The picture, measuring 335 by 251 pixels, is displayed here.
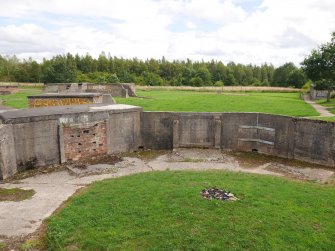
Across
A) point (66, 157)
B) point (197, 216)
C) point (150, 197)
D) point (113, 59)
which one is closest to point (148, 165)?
point (66, 157)

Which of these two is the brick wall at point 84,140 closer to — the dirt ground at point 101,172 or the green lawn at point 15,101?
the dirt ground at point 101,172

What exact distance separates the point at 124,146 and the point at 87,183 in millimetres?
4428

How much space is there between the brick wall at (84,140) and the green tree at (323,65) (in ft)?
77.9

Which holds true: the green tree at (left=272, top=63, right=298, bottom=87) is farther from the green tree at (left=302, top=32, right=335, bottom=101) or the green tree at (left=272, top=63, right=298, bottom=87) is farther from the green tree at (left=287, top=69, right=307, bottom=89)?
the green tree at (left=302, top=32, right=335, bottom=101)

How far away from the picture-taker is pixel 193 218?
8.03 metres

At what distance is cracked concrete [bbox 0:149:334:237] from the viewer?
29.1 ft

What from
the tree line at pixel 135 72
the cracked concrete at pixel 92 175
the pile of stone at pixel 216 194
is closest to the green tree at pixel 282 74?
the tree line at pixel 135 72

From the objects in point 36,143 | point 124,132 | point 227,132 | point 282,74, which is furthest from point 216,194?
point 282,74

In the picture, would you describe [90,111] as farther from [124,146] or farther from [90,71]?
[90,71]

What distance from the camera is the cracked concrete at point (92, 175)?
8867mm

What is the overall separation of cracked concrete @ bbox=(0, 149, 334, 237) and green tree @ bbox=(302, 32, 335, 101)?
786 inches

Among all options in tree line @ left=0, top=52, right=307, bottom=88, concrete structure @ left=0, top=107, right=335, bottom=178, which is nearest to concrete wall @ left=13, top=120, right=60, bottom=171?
concrete structure @ left=0, top=107, right=335, bottom=178

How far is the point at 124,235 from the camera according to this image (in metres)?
7.43

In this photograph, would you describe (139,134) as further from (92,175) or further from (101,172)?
(92,175)
